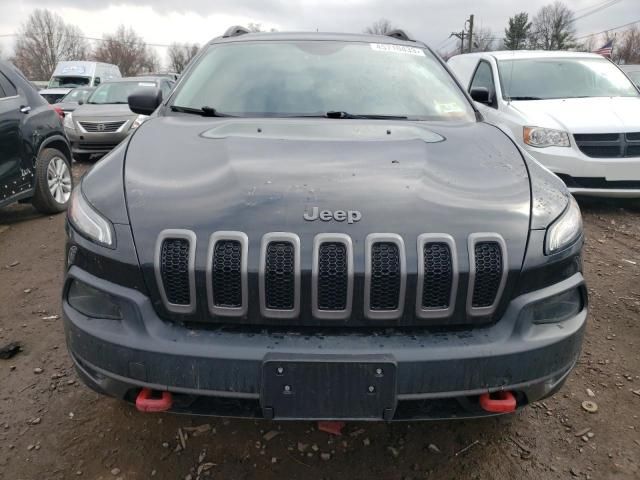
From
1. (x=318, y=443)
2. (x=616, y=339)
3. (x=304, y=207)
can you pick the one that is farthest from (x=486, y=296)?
(x=616, y=339)

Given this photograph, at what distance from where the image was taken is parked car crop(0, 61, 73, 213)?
190 inches

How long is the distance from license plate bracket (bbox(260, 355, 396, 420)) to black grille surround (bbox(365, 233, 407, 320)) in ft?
0.55

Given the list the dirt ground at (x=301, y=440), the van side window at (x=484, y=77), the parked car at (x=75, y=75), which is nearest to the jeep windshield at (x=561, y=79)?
the van side window at (x=484, y=77)

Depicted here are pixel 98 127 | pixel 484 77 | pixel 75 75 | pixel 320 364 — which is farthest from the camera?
pixel 75 75

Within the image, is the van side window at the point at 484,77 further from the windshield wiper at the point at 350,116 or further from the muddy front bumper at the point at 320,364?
the muddy front bumper at the point at 320,364

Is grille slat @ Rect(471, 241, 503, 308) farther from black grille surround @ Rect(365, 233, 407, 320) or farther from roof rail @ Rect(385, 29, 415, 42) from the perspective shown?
roof rail @ Rect(385, 29, 415, 42)

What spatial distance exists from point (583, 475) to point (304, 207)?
1.57 meters

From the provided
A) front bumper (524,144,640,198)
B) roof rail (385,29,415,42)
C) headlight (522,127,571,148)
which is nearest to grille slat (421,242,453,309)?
roof rail (385,29,415,42)

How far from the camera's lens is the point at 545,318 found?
1.77m

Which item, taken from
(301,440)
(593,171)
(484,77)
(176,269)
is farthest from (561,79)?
(176,269)

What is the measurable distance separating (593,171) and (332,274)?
4.77 m

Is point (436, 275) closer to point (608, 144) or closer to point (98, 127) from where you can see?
point (608, 144)

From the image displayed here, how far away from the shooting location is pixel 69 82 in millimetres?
21734

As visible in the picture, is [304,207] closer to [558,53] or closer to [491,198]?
[491,198]
